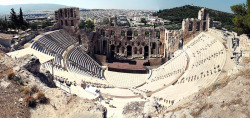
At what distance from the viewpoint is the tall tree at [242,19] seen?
25556 mm

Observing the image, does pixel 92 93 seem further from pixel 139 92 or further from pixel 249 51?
pixel 249 51

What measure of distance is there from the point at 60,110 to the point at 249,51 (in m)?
16.9

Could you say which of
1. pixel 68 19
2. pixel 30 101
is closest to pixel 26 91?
pixel 30 101

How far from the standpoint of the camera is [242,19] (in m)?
26.8

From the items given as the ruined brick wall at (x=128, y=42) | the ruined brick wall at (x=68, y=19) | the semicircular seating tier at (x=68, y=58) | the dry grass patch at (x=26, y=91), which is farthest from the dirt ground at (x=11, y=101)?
the ruined brick wall at (x=68, y=19)

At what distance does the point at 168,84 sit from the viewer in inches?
971

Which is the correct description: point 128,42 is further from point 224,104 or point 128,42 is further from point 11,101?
point 224,104

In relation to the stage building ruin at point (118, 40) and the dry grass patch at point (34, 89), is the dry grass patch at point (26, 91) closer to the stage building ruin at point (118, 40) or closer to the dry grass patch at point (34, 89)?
the dry grass patch at point (34, 89)

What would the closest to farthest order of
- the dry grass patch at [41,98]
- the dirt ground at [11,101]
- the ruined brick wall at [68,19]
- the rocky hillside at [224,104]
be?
the rocky hillside at [224,104] < the dirt ground at [11,101] < the dry grass patch at [41,98] < the ruined brick wall at [68,19]

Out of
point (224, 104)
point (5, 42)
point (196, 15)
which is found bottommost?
point (224, 104)

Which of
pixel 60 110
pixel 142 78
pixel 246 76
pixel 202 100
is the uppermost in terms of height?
pixel 246 76

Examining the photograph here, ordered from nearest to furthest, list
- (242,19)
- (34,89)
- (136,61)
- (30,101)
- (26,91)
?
1. (30,101)
2. (26,91)
3. (34,89)
4. (242,19)
5. (136,61)

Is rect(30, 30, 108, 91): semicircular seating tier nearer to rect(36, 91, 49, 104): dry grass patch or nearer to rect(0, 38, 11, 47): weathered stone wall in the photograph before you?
rect(0, 38, 11, 47): weathered stone wall

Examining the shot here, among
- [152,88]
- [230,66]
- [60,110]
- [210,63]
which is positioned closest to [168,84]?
[152,88]
